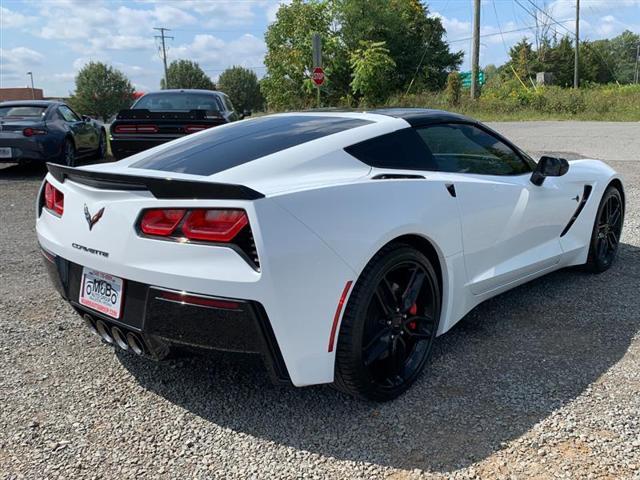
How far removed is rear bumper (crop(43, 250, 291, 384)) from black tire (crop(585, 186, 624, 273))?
3039 millimetres

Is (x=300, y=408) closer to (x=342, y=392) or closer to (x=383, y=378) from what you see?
(x=342, y=392)

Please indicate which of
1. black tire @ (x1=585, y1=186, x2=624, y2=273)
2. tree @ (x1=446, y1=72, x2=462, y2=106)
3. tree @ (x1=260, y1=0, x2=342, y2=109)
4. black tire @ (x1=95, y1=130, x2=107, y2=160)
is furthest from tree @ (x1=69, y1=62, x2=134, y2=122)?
black tire @ (x1=585, y1=186, x2=624, y2=273)

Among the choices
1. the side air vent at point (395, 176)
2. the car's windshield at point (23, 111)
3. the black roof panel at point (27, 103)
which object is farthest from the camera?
the black roof panel at point (27, 103)

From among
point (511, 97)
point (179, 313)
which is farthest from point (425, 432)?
point (511, 97)

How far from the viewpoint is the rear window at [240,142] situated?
108 inches

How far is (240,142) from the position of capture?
9.82ft

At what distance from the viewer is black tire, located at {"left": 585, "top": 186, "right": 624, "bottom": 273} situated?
434cm

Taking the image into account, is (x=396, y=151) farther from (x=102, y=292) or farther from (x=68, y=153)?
(x=68, y=153)

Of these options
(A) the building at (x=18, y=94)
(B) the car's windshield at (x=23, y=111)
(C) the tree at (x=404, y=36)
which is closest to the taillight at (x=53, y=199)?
(B) the car's windshield at (x=23, y=111)

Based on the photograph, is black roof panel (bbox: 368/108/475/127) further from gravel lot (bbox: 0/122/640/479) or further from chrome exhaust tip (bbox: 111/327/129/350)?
chrome exhaust tip (bbox: 111/327/129/350)

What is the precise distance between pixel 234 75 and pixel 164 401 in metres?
85.7

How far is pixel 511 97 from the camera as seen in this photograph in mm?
29234

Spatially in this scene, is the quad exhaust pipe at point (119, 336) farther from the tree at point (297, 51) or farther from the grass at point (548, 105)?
the tree at point (297, 51)

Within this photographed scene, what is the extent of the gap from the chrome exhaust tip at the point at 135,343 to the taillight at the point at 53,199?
2.43 ft
